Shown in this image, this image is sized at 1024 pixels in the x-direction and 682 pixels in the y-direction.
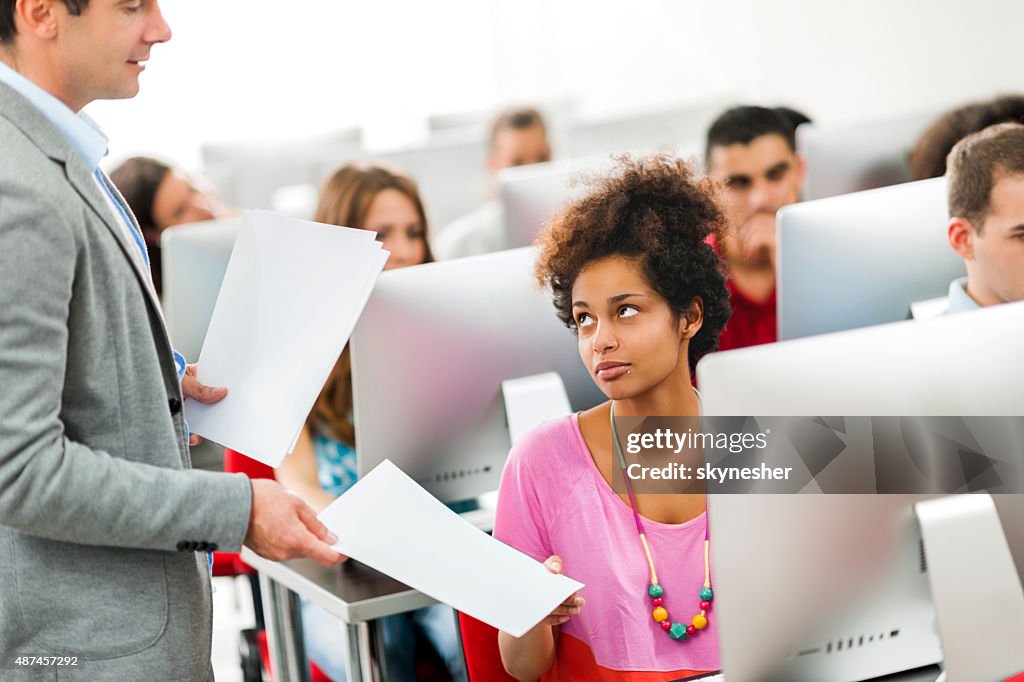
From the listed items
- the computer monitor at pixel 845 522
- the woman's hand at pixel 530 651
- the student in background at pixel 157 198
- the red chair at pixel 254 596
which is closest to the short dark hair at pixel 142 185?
the student in background at pixel 157 198

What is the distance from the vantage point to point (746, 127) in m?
2.83

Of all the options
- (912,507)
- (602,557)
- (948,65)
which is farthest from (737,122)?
(948,65)

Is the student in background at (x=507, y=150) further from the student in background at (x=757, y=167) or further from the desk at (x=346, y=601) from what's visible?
the desk at (x=346, y=601)

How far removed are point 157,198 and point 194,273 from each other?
0.66m

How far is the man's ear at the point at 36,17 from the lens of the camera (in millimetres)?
1169

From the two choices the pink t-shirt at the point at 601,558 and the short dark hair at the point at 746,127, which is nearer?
the pink t-shirt at the point at 601,558

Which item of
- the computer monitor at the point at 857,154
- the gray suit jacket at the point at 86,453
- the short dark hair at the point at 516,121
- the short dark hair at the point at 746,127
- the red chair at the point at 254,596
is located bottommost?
the red chair at the point at 254,596

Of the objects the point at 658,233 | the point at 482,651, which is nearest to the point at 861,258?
the point at 658,233

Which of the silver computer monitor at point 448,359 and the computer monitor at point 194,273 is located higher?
the computer monitor at point 194,273

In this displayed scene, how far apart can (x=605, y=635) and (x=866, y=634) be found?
35 centimetres

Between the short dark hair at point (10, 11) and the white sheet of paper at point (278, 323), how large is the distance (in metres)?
0.32

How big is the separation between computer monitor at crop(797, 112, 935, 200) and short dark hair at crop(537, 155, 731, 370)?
1.03 m

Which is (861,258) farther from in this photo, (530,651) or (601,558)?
(530,651)

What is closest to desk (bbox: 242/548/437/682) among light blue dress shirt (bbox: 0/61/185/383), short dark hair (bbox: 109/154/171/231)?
light blue dress shirt (bbox: 0/61/185/383)
